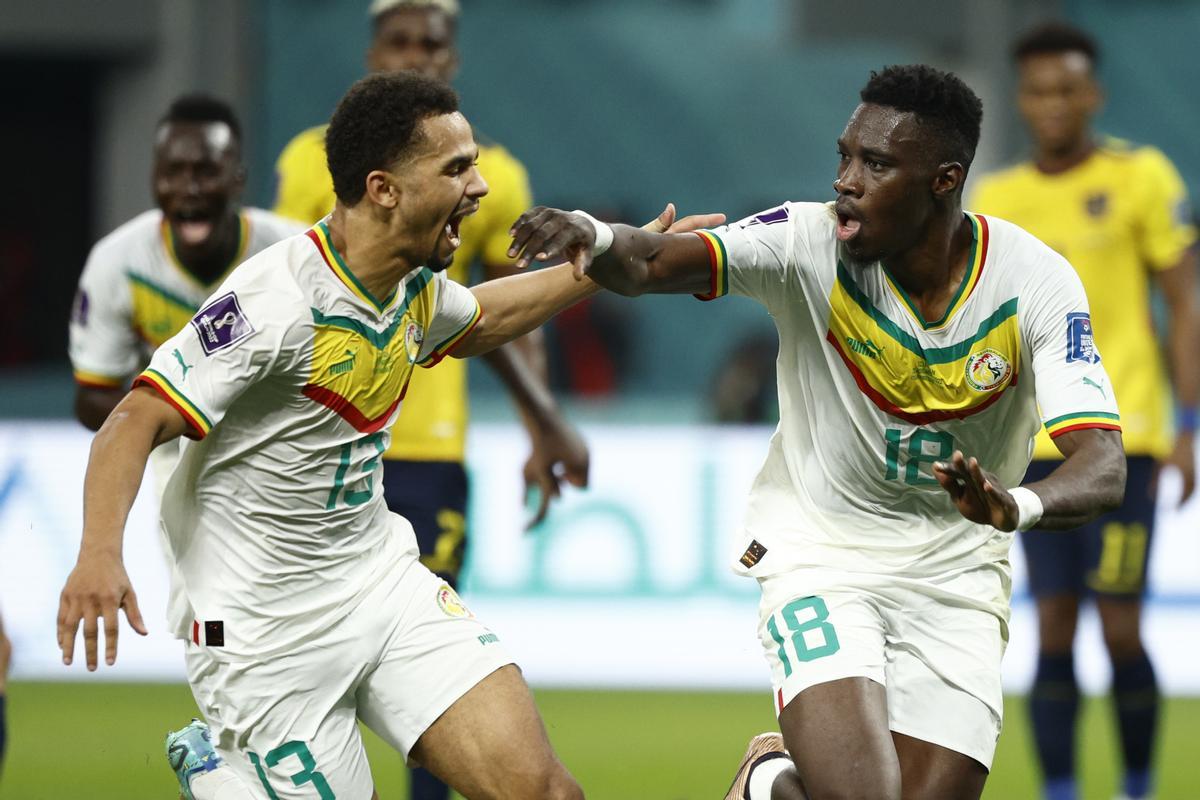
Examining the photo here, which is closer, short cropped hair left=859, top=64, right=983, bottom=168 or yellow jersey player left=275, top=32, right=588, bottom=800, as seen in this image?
short cropped hair left=859, top=64, right=983, bottom=168

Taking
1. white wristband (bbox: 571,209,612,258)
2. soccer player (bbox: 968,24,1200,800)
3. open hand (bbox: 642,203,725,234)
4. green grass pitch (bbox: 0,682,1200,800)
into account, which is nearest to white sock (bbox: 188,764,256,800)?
white wristband (bbox: 571,209,612,258)

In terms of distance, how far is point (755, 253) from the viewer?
454 centimetres

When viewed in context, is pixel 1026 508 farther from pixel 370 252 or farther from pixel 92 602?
pixel 92 602

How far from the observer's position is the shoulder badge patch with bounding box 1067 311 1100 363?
4484mm

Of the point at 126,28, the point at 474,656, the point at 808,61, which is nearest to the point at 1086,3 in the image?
the point at 808,61

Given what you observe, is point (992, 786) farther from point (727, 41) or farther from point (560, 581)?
point (727, 41)

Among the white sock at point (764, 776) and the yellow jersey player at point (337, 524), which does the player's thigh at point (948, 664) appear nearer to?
the white sock at point (764, 776)

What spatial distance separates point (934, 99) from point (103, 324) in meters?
2.78

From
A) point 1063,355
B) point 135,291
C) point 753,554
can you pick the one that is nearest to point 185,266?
point 135,291

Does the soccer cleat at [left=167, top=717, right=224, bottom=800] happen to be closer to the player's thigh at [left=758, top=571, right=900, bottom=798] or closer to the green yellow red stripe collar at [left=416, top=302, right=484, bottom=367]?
the green yellow red stripe collar at [left=416, top=302, right=484, bottom=367]

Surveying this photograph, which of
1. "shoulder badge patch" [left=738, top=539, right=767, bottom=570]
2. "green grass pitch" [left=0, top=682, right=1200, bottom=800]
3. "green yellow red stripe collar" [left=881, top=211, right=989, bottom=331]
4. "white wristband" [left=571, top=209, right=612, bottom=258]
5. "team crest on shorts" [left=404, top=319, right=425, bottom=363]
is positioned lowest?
"green grass pitch" [left=0, top=682, right=1200, bottom=800]

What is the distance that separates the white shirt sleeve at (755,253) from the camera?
447 centimetres

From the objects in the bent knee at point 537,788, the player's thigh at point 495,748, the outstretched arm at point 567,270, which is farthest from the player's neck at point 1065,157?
the bent knee at point 537,788

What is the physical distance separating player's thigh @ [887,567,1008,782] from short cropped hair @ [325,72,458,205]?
161 centimetres
